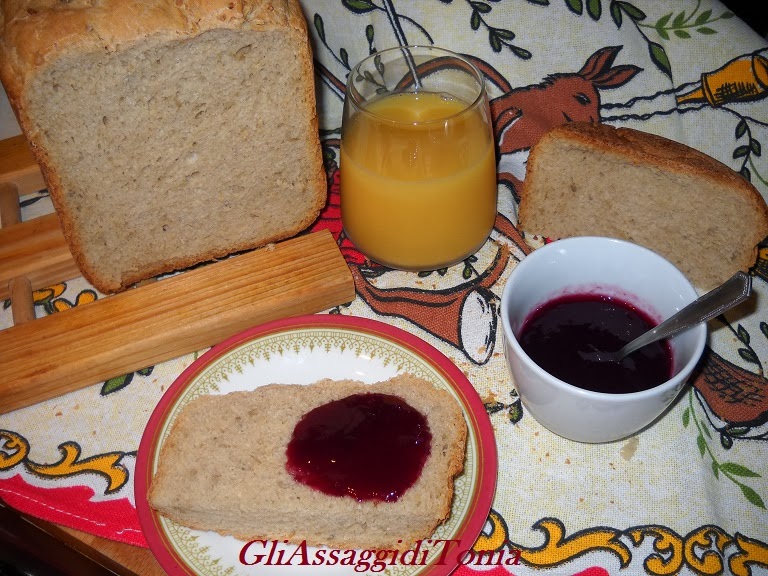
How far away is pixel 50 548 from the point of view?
3.82 feet

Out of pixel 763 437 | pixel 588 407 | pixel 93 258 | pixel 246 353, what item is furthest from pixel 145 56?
pixel 763 437

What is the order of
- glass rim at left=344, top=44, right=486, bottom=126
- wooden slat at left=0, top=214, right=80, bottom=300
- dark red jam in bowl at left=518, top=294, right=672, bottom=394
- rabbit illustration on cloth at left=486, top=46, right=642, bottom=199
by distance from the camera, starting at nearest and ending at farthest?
dark red jam in bowl at left=518, top=294, right=672, bottom=394 → glass rim at left=344, top=44, right=486, bottom=126 → wooden slat at left=0, top=214, right=80, bottom=300 → rabbit illustration on cloth at left=486, top=46, right=642, bottom=199

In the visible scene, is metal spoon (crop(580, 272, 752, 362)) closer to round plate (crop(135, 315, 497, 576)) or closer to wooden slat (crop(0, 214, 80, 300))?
round plate (crop(135, 315, 497, 576))

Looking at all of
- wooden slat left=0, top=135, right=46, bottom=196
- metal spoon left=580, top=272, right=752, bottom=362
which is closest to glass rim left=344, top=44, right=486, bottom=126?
metal spoon left=580, top=272, right=752, bottom=362

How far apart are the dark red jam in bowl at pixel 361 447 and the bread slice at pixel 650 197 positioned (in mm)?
764

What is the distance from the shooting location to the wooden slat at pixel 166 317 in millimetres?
1510

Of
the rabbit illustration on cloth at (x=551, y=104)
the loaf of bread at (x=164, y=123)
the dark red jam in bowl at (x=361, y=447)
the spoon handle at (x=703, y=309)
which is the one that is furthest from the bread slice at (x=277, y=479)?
the rabbit illustration on cloth at (x=551, y=104)

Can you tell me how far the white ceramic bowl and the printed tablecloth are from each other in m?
0.14

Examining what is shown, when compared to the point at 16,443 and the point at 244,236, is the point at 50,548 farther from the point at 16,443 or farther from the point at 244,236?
the point at 244,236

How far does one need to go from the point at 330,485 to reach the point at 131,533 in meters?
0.42

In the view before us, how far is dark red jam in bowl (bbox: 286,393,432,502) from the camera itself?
1217 mm

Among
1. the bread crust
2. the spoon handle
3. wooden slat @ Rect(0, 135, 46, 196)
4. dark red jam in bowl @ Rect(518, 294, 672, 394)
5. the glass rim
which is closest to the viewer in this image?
the spoon handle

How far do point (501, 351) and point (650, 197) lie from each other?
536 millimetres

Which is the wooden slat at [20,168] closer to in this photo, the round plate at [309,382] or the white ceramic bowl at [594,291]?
the round plate at [309,382]
